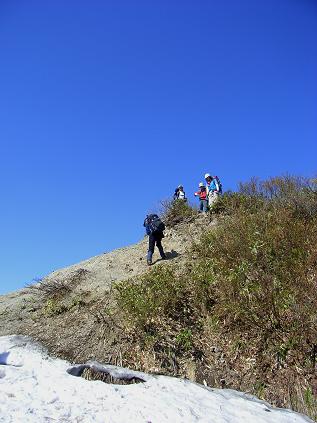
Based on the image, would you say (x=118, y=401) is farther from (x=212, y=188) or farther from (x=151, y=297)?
(x=212, y=188)

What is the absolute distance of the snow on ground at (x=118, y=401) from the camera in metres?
4.44

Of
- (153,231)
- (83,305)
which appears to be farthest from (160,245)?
(83,305)

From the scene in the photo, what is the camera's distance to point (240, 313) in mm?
7836

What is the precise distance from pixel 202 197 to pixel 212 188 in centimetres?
59

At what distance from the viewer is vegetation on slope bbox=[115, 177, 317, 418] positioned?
22.7 ft

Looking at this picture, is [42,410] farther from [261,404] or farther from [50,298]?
[50,298]

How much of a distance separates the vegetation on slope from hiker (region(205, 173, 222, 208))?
3.72 metres

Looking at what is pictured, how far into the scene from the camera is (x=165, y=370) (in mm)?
7508

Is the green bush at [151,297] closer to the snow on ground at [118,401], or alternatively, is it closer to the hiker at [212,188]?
the snow on ground at [118,401]

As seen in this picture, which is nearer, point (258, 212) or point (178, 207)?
point (258, 212)

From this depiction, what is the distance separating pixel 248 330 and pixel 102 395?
11.7ft

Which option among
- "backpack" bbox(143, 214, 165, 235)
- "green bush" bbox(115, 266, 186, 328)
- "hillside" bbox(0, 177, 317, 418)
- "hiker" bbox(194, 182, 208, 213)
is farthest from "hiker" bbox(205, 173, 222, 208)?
"green bush" bbox(115, 266, 186, 328)

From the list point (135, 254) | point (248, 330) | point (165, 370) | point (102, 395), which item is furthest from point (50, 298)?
point (102, 395)

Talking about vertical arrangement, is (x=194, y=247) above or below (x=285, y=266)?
above
